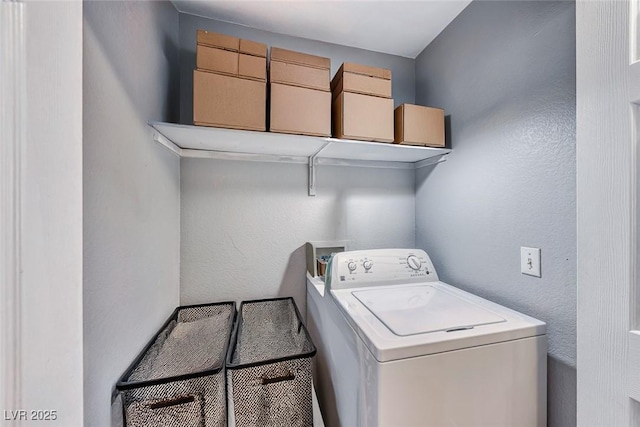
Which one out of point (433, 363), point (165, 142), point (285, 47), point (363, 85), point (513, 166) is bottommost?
point (433, 363)

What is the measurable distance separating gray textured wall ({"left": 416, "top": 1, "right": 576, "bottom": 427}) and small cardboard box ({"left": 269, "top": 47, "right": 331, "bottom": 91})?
2.57 feet

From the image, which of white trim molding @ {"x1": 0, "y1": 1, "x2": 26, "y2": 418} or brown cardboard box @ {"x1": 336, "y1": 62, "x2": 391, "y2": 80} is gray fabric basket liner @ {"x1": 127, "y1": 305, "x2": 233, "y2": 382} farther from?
brown cardboard box @ {"x1": 336, "y1": 62, "x2": 391, "y2": 80}

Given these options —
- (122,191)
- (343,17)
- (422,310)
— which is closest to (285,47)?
(343,17)

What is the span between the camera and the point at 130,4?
0.88 metres

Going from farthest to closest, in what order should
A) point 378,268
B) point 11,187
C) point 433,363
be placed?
point 378,268, point 433,363, point 11,187

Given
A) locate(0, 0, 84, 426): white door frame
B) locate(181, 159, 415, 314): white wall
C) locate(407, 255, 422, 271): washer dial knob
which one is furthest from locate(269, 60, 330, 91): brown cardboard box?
locate(407, 255, 422, 271): washer dial knob

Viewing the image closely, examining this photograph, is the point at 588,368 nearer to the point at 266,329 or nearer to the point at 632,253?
the point at 632,253

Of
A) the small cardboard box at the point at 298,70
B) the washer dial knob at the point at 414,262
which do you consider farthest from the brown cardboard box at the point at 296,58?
the washer dial knob at the point at 414,262

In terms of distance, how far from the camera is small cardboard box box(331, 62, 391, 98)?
4.14 feet

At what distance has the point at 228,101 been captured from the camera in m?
1.11

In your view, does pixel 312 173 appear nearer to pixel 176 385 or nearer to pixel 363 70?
pixel 363 70

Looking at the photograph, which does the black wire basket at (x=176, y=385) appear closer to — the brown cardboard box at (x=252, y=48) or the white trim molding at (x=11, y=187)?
the white trim molding at (x=11, y=187)

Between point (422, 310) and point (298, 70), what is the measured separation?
124cm

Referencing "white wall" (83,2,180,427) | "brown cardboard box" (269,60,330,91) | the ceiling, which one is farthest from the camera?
the ceiling
